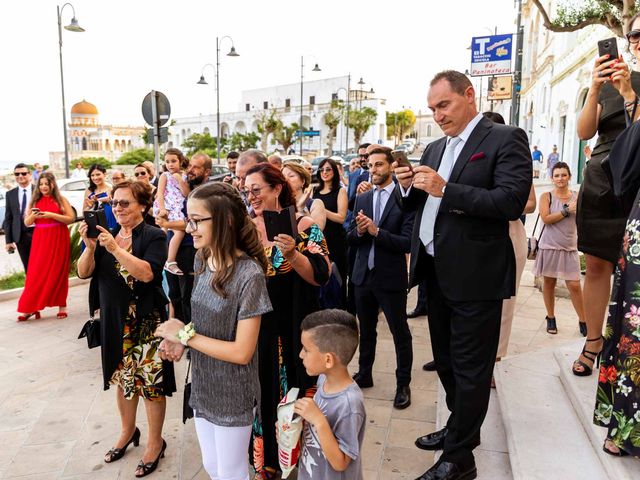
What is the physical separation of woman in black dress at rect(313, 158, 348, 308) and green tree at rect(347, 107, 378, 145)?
60476 mm

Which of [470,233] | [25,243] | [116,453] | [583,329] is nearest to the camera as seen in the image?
[470,233]

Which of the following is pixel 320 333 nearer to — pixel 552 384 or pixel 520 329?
pixel 552 384

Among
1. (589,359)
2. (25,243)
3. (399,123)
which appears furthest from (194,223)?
(399,123)

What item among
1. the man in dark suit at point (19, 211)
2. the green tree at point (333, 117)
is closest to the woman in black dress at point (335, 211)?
the man in dark suit at point (19, 211)

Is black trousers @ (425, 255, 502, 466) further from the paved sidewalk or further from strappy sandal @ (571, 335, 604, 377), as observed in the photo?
strappy sandal @ (571, 335, 604, 377)

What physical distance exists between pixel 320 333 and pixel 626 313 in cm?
142

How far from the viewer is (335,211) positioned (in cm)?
562

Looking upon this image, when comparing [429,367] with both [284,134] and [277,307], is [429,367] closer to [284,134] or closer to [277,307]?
[277,307]

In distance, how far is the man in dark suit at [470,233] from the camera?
2492mm

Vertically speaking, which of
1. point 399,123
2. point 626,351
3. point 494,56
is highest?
point 399,123

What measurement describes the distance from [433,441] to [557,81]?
88.5 ft

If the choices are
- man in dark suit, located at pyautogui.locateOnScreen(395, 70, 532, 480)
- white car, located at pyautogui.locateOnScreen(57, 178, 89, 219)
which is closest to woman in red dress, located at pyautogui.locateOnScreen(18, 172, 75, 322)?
man in dark suit, located at pyautogui.locateOnScreen(395, 70, 532, 480)

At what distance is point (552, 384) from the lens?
141 inches

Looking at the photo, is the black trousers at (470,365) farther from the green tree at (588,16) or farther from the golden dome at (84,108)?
the golden dome at (84,108)
